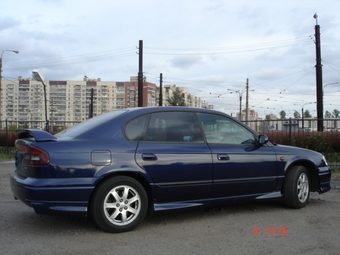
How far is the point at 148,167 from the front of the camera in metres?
4.34

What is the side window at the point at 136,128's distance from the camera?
4453 millimetres

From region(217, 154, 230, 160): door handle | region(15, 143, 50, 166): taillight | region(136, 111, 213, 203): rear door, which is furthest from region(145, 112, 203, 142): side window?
region(15, 143, 50, 166): taillight

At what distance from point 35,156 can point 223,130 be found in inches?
99.2

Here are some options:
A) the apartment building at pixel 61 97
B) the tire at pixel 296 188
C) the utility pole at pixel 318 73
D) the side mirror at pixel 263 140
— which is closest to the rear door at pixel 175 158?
the side mirror at pixel 263 140

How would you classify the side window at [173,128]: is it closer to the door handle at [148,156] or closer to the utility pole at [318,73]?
the door handle at [148,156]

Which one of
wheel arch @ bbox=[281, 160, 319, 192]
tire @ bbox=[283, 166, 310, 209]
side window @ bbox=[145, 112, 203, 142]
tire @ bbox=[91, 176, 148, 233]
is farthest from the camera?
wheel arch @ bbox=[281, 160, 319, 192]

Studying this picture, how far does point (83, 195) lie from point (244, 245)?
73.2 inches

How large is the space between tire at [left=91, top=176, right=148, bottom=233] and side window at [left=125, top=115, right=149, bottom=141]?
0.53 m

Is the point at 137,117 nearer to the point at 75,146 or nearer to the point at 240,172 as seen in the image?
the point at 75,146

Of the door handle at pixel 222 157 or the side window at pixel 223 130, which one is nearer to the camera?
the door handle at pixel 222 157

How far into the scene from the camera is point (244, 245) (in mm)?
3873

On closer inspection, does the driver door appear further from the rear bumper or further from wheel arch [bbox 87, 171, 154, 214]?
the rear bumper

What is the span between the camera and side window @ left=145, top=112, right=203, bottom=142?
4.62m

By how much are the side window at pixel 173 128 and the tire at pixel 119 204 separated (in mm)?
655
